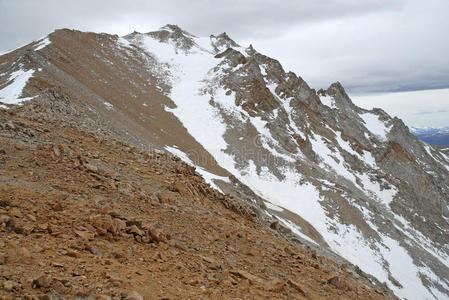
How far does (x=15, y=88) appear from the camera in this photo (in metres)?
27.4

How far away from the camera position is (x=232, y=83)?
69.6 m

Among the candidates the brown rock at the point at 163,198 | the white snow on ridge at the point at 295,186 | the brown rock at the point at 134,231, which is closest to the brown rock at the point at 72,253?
the brown rock at the point at 134,231

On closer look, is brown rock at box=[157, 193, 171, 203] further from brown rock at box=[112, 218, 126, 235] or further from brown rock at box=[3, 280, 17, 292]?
brown rock at box=[3, 280, 17, 292]

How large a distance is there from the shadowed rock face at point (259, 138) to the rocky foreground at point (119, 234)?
1022cm

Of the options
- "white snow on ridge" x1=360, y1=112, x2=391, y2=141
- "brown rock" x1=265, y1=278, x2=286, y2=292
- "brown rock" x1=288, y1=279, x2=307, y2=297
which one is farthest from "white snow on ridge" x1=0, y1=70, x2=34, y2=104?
"white snow on ridge" x1=360, y1=112, x2=391, y2=141

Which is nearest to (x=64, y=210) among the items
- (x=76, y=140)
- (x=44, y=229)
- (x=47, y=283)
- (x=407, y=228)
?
(x=44, y=229)

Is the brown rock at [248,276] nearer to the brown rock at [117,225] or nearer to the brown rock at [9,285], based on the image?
the brown rock at [117,225]

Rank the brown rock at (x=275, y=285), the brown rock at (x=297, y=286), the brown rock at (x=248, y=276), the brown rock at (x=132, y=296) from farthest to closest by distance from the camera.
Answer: the brown rock at (x=297, y=286) → the brown rock at (x=248, y=276) → the brown rock at (x=275, y=285) → the brown rock at (x=132, y=296)

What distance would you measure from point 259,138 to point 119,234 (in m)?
48.9

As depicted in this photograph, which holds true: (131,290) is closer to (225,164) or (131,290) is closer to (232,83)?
(225,164)

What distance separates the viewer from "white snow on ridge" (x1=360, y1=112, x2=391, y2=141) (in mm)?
116169

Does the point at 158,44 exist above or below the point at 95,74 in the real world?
above

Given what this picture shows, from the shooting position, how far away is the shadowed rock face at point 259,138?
38.0 meters

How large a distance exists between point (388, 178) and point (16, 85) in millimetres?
76522
